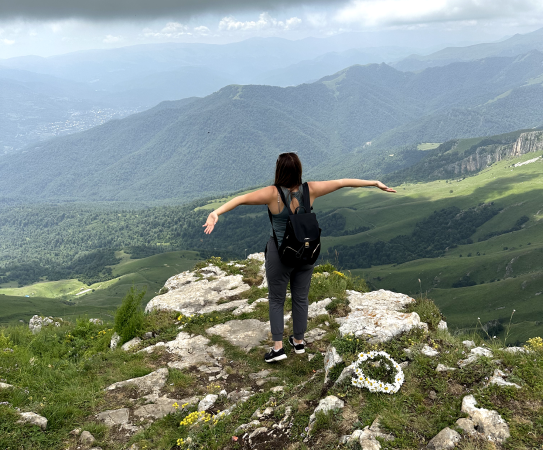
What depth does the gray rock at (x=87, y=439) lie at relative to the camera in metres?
6.35

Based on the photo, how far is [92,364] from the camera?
9156mm

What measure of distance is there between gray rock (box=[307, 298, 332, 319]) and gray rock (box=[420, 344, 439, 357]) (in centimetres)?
431

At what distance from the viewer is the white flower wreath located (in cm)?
594

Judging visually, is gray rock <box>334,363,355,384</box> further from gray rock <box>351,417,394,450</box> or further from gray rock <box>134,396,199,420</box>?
gray rock <box>134,396,199,420</box>

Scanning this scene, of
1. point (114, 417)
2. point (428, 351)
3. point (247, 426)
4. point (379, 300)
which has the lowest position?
point (379, 300)

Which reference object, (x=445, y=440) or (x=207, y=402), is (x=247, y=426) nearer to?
(x=207, y=402)

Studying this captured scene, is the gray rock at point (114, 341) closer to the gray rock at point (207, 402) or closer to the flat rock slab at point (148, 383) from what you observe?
the flat rock slab at point (148, 383)

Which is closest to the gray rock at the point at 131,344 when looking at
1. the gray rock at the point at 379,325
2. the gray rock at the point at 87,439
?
the gray rock at the point at 87,439

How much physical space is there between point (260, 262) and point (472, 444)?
13.7 m

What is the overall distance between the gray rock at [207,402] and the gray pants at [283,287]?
1.89 m

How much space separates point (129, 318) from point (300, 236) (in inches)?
273

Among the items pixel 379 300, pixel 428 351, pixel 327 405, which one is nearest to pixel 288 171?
pixel 327 405

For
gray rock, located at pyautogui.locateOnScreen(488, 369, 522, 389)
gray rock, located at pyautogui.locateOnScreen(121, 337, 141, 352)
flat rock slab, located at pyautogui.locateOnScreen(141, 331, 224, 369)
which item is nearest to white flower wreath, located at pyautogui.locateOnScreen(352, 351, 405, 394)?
gray rock, located at pyautogui.locateOnScreen(488, 369, 522, 389)

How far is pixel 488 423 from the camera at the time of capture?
5.02m
